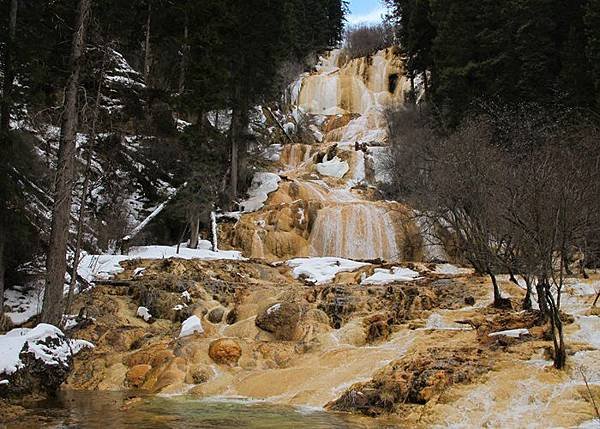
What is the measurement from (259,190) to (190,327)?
686 inches

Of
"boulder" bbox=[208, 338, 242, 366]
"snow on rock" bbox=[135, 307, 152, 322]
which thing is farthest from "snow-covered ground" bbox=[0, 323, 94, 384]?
"snow on rock" bbox=[135, 307, 152, 322]

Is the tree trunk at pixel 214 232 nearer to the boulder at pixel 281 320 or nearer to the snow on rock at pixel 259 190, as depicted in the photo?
the snow on rock at pixel 259 190

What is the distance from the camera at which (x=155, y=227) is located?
24.4 metres

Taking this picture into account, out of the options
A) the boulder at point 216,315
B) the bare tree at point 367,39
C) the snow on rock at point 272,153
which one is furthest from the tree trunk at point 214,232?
the bare tree at point 367,39

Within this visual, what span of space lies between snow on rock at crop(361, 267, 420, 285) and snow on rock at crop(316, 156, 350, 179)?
1659cm

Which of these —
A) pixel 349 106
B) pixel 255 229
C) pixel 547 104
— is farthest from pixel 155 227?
pixel 349 106

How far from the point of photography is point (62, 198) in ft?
35.9

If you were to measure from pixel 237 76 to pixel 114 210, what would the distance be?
8.98 meters

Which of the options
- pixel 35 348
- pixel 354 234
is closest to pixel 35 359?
pixel 35 348

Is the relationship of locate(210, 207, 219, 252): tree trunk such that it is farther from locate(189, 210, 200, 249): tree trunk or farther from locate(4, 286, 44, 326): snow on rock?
locate(4, 286, 44, 326): snow on rock

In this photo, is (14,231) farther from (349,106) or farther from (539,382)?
(349,106)

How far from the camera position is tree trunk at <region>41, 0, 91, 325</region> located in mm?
10898

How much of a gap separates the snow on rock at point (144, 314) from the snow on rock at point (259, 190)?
13.5 m

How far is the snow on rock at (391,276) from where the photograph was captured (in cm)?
1806
